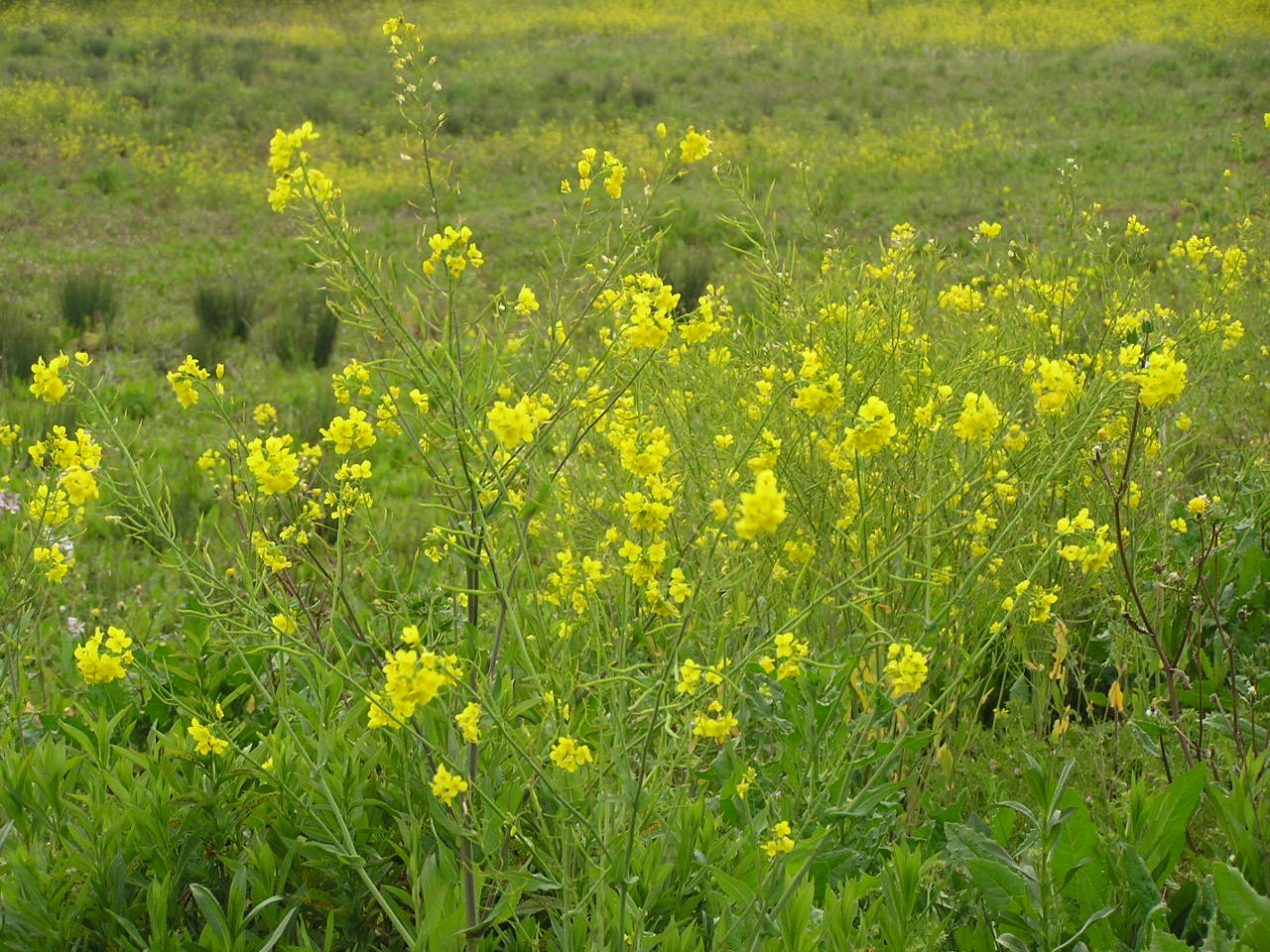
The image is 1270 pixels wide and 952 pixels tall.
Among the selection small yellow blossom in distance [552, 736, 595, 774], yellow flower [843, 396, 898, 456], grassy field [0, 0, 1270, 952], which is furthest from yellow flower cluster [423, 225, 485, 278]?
small yellow blossom in distance [552, 736, 595, 774]

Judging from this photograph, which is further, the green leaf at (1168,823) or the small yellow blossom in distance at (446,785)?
the green leaf at (1168,823)

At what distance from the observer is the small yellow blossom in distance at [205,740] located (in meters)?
1.81

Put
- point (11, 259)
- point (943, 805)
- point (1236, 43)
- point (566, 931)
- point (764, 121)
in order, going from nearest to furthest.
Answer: point (566, 931), point (943, 805), point (11, 259), point (764, 121), point (1236, 43)

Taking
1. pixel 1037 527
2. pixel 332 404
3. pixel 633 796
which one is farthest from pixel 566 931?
pixel 332 404

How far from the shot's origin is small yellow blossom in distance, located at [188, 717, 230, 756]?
181cm

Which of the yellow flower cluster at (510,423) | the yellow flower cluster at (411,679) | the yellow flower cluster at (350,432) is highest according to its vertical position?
the yellow flower cluster at (510,423)

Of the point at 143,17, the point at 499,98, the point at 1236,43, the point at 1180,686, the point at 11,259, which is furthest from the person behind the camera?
the point at 143,17

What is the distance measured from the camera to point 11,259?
922 centimetres

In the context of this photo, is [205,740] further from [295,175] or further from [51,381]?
[295,175]

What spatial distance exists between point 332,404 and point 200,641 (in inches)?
145

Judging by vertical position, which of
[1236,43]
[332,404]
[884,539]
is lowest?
[332,404]

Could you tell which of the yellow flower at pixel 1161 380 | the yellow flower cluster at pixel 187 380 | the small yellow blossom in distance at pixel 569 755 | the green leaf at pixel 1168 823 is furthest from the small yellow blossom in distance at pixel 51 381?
the green leaf at pixel 1168 823

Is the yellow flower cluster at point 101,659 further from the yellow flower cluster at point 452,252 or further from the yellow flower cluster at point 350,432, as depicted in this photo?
the yellow flower cluster at point 452,252

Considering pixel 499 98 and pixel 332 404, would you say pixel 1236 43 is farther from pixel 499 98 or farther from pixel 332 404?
pixel 332 404
